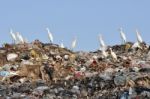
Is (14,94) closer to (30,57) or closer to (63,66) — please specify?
(63,66)

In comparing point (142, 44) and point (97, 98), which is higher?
point (142, 44)

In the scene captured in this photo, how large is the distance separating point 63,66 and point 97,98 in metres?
5.23

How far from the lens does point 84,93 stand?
17.2 m

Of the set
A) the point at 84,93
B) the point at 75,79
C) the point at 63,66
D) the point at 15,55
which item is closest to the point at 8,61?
the point at 15,55

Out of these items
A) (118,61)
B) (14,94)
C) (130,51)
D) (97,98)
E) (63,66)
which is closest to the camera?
(97,98)

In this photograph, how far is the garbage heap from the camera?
16719 millimetres

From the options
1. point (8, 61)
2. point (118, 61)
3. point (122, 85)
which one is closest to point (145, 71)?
point (122, 85)

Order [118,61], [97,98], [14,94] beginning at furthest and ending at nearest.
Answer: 1. [118,61]
2. [14,94]
3. [97,98]

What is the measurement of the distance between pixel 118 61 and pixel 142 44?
4.94 m

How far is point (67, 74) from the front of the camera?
20516 millimetres

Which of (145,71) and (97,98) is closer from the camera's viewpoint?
(97,98)

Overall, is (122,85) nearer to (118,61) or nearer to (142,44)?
(118,61)

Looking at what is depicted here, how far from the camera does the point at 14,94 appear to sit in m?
17.6

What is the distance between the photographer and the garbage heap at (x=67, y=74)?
658 inches
